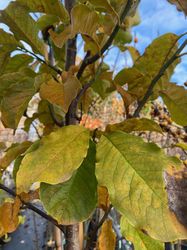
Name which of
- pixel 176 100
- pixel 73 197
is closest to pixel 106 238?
pixel 73 197

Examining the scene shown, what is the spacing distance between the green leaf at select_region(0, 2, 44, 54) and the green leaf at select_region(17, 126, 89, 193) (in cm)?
19

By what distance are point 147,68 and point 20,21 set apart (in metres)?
0.27

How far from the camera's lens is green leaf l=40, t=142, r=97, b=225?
1.61ft

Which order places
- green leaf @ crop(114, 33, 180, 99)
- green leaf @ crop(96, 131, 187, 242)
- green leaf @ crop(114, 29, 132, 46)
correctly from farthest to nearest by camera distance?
1. green leaf @ crop(114, 29, 132, 46)
2. green leaf @ crop(114, 33, 180, 99)
3. green leaf @ crop(96, 131, 187, 242)

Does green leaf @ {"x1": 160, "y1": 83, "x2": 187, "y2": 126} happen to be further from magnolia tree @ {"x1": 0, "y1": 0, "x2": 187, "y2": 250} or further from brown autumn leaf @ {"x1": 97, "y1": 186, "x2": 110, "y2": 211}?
brown autumn leaf @ {"x1": 97, "y1": 186, "x2": 110, "y2": 211}

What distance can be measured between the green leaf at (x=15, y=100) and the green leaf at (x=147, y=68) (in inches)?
8.0

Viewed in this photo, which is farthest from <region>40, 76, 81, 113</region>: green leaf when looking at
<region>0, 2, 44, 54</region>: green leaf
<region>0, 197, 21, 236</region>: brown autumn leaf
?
<region>0, 197, 21, 236</region>: brown autumn leaf

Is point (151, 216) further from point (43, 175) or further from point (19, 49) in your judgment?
point (19, 49)

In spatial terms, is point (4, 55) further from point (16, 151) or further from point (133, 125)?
point (133, 125)

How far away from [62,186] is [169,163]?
0.16 metres

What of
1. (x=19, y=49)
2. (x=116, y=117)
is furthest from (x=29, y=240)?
(x=19, y=49)

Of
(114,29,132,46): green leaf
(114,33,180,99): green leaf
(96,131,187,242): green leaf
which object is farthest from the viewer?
(114,29,132,46): green leaf

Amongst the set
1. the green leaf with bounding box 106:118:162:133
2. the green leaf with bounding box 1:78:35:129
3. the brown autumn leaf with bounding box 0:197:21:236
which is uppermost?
the green leaf with bounding box 1:78:35:129

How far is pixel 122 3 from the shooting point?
0.64 metres
